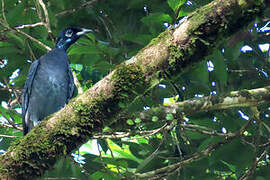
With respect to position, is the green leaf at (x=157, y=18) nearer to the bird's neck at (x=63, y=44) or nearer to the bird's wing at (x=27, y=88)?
the bird's wing at (x=27, y=88)

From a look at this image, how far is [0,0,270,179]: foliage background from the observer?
12.6 feet

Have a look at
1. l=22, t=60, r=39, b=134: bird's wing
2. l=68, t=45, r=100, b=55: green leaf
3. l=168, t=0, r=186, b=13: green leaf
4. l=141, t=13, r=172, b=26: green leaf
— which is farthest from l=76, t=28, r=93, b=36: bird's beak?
l=168, t=0, r=186, b=13: green leaf

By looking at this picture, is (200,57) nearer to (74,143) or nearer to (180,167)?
(74,143)

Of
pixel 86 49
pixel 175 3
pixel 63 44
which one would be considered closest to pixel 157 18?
pixel 175 3

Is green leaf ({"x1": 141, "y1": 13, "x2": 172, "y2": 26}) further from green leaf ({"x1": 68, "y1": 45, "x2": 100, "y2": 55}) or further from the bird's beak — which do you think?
the bird's beak

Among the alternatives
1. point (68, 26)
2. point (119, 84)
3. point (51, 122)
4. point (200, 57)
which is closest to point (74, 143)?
point (51, 122)

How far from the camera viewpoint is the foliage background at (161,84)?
3844 mm

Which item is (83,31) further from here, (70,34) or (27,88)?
(27,88)

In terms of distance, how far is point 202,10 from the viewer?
2.61 m

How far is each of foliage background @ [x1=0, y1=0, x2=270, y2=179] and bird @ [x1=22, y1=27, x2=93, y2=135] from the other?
0.17 meters

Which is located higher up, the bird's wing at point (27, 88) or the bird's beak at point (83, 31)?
the bird's beak at point (83, 31)

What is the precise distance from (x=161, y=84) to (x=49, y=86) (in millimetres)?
1437

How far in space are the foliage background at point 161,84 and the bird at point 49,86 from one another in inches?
6.7

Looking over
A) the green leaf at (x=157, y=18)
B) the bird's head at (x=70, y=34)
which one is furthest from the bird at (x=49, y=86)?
the green leaf at (x=157, y=18)
